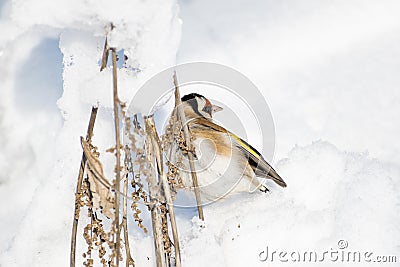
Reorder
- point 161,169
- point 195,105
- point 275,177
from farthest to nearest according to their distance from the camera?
point 195,105 < point 275,177 < point 161,169

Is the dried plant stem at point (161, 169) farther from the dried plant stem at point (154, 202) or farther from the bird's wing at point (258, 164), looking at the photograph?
the bird's wing at point (258, 164)

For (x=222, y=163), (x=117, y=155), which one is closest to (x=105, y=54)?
(x=117, y=155)

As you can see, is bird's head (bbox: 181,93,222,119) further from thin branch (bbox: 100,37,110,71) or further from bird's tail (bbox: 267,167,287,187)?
thin branch (bbox: 100,37,110,71)

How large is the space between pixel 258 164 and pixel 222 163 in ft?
0.27

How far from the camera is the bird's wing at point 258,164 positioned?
3.99 feet

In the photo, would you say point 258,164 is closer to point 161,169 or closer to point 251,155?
point 251,155

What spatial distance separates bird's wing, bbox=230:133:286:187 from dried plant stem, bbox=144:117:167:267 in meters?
0.36

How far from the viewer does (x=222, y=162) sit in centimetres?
129

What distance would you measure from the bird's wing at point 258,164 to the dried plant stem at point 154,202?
359 millimetres

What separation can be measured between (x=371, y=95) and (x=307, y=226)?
1.00 metres

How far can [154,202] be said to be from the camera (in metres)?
0.94

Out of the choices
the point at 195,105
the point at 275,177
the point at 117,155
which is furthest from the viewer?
the point at 195,105

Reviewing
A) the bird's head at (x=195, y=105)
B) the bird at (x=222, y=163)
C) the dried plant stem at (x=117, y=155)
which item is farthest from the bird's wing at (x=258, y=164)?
the dried plant stem at (x=117, y=155)

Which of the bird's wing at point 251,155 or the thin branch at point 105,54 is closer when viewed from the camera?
the thin branch at point 105,54
